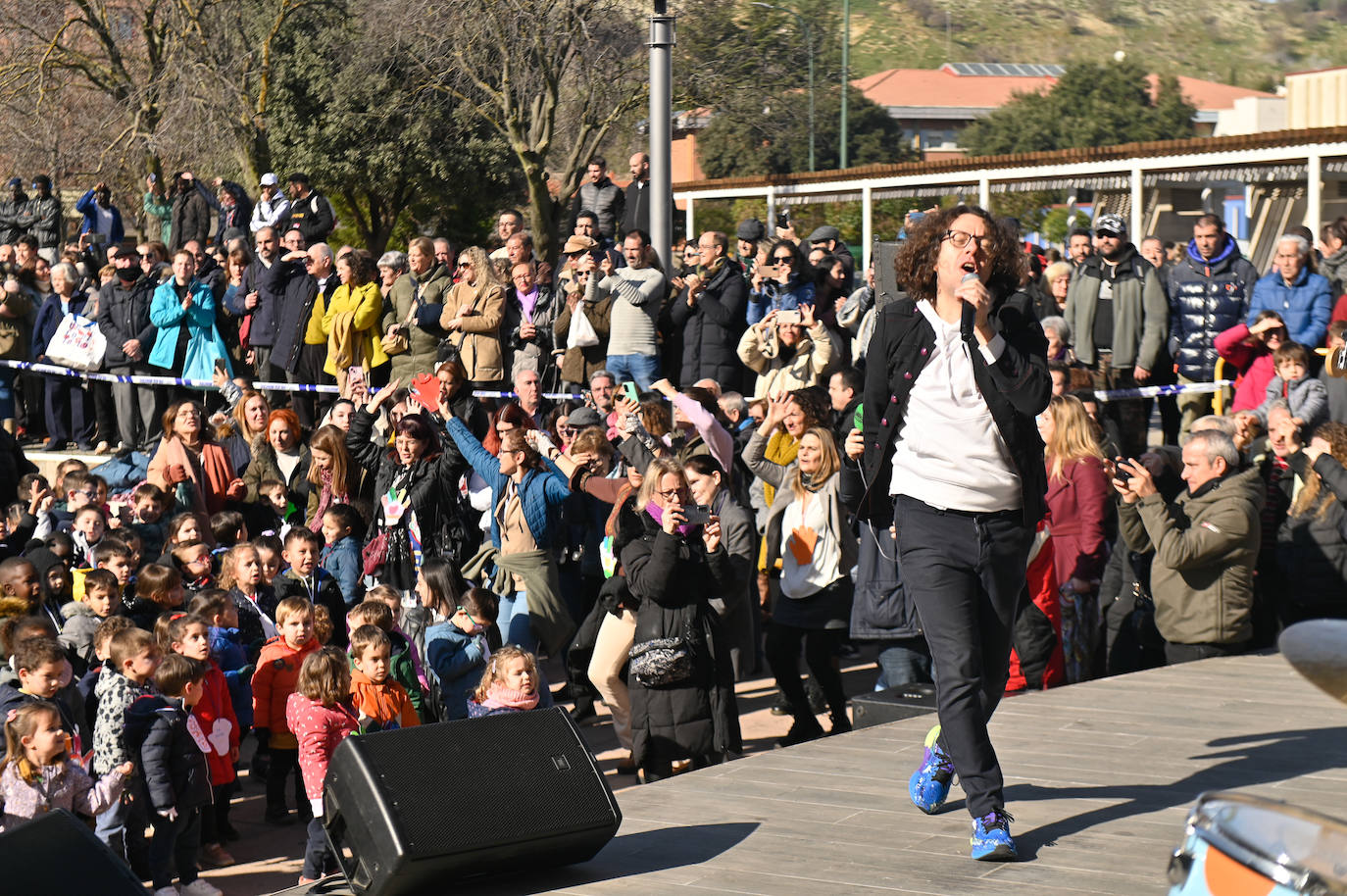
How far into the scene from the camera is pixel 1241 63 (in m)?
169

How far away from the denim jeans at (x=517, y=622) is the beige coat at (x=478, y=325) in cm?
367

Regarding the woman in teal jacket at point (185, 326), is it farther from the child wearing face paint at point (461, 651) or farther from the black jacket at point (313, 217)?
the child wearing face paint at point (461, 651)

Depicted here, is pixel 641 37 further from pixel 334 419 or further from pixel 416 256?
pixel 334 419

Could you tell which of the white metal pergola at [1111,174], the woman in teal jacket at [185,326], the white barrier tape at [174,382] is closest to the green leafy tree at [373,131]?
the white metal pergola at [1111,174]

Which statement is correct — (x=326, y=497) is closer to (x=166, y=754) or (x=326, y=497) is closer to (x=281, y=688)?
(x=281, y=688)

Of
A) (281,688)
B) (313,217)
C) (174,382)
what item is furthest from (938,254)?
(313,217)

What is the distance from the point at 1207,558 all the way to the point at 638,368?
546 centimetres

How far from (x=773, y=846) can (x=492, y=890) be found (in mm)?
927

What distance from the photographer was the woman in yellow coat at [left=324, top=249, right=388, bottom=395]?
1314 cm

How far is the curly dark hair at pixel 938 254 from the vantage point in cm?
503

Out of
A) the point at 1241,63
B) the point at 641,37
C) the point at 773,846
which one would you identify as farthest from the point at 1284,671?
the point at 1241,63

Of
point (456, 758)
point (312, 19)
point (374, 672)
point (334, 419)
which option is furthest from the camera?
point (312, 19)

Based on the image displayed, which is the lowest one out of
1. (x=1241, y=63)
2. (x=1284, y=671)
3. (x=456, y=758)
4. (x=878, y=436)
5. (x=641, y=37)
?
(x=1284, y=671)

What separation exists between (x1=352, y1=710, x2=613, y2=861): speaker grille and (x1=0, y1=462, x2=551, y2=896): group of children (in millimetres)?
1498
